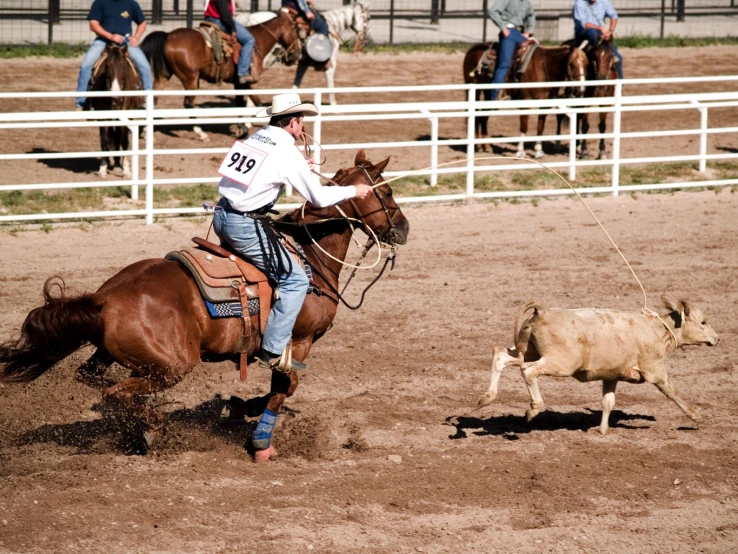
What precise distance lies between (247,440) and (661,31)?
941 inches

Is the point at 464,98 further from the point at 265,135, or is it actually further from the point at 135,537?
the point at 135,537

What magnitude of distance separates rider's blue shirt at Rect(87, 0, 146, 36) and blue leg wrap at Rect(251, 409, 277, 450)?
384 inches

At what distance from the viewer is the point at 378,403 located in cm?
759

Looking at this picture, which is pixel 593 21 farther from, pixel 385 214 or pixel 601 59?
pixel 385 214

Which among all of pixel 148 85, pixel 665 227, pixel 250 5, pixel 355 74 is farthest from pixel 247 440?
pixel 250 5

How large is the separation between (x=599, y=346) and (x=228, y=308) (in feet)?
7.85

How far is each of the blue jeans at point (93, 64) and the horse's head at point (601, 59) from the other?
712 centimetres

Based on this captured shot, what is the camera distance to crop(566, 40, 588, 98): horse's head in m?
16.8

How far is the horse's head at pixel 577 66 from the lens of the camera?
16766 mm

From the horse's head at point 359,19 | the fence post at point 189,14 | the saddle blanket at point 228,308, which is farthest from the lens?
the fence post at point 189,14

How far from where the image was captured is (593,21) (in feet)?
56.6

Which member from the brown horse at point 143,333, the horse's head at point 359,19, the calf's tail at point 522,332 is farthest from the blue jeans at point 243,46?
the calf's tail at point 522,332

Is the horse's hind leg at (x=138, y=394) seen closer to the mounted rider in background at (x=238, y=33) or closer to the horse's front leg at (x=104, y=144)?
the horse's front leg at (x=104, y=144)

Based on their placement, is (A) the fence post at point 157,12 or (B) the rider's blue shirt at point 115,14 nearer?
(B) the rider's blue shirt at point 115,14
